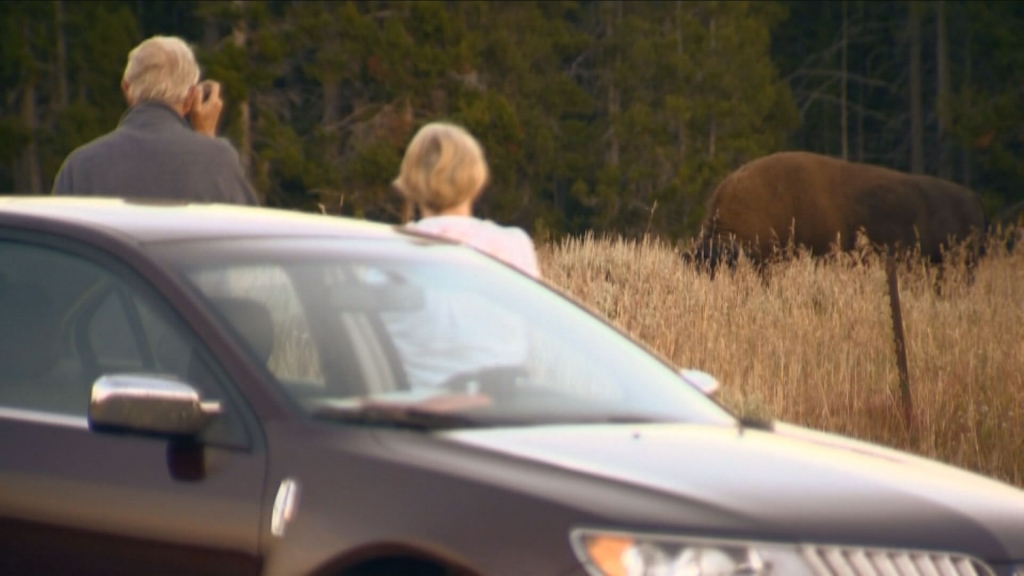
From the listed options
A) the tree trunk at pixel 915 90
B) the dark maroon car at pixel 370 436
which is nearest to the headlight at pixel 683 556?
the dark maroon car at pixel 370 436

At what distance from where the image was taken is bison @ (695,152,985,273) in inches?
979

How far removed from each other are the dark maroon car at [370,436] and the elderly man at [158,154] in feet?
7.70

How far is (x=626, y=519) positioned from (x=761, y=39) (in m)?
51.8

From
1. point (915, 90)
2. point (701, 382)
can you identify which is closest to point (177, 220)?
point (701, 382)

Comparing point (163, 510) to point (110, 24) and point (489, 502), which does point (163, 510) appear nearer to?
point (489, 502)

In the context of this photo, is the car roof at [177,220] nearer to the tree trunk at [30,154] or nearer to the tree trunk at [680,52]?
the tree trunk at [30,154]

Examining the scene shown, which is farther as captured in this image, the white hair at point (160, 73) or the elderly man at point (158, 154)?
the white hair at point (160, 73)

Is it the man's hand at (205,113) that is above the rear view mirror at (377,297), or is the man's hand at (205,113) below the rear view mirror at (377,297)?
below

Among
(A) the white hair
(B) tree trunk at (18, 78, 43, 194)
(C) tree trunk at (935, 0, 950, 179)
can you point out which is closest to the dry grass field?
(A) the white hair

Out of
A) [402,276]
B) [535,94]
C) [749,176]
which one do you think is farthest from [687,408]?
[535,94]

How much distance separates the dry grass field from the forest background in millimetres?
25255

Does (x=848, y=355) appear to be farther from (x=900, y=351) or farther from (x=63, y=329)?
(x=63, y=329)

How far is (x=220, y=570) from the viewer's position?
4012 mm

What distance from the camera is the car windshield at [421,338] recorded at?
430 centimetres
